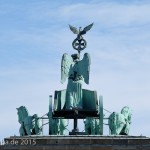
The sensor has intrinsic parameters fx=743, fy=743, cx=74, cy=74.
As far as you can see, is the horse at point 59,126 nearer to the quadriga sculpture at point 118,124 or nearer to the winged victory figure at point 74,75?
the winged victory figure at point 74,75

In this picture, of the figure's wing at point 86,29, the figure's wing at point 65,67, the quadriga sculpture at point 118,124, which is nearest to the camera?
the quadriga sculpture at point 118,124

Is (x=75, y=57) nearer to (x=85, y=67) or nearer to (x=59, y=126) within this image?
(x=85, y=67)

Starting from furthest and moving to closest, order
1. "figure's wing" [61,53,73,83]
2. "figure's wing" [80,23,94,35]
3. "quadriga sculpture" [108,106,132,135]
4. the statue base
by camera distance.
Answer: "figure's wing" [80,23,94,35] < "figure's wing" [61,53,73,83] < "quadriga sculpture" [108,106,132,135] < the statue base

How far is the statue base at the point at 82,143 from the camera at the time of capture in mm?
54781

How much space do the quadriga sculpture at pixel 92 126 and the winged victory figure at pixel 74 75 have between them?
5.03ft

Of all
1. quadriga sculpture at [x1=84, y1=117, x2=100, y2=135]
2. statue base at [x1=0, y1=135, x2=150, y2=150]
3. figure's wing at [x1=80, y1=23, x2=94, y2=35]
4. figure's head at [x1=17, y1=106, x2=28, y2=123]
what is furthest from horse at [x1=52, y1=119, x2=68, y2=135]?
figure's wing at [x1=80, y1=23, x2=94, y2=35]

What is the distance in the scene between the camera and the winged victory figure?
2437 inches

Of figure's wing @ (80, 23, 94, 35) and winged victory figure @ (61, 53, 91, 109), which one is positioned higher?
figure's wing @ (80, 23, 94, 35)

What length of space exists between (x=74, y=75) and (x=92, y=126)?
4.78m

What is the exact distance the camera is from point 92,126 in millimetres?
61000

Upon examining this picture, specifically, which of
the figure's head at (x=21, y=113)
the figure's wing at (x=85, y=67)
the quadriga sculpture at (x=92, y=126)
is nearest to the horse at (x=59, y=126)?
the quadriga sculpture at (x=92, y=126)

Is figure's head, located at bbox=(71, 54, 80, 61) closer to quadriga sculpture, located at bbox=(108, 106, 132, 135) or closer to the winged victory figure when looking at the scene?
the winged victory figure

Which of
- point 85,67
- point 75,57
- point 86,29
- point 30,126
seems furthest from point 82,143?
point 86,29

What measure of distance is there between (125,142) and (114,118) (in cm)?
560
